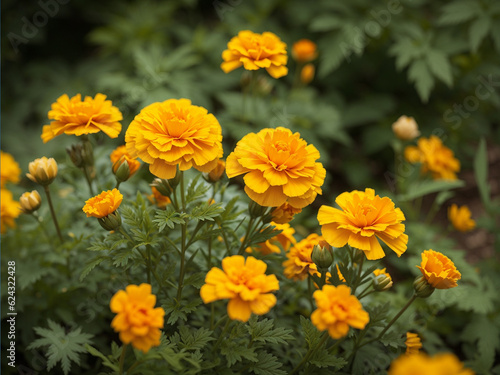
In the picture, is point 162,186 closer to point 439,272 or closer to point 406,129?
point 439,272

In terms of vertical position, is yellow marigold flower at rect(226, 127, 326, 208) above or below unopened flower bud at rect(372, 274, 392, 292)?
above

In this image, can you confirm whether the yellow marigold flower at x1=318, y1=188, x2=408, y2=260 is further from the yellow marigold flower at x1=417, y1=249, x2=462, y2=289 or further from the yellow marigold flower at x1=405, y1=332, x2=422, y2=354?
the yellow marigold flower at x1=405, y1=332, x2=422, y2=354

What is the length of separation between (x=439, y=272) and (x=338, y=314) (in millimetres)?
324

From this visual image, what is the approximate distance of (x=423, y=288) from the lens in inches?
41.6

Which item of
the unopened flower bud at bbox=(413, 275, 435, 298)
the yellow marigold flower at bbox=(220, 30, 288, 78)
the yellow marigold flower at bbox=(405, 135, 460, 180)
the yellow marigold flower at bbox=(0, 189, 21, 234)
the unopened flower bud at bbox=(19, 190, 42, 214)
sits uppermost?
the yellow marigold flower at bbox=(220, 30, 288, 78)

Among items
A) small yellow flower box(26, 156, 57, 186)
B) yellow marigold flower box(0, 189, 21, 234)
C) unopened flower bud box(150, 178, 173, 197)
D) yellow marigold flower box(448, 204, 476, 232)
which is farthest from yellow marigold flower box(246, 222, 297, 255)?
yellow marigold flower box(448, 204, 476, 232)

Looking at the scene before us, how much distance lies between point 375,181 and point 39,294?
1802 mm

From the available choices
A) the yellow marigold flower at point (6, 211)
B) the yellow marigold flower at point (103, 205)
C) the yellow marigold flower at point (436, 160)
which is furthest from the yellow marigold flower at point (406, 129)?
the yellow marigold flower at point (6, 211)

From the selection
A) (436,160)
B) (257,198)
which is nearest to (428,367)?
(257,198)

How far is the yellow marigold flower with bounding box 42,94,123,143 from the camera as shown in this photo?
1.15 m

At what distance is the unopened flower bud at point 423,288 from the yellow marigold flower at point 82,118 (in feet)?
2.75

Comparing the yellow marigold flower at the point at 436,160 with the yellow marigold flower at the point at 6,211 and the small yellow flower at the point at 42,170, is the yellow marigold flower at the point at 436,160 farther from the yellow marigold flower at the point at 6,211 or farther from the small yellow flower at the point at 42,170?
the yellow marigold flower at the point at 6,211

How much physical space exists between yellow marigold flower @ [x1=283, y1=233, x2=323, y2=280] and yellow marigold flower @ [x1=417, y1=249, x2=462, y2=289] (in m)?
0.27

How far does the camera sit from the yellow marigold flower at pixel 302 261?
3.87ft
